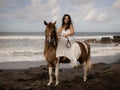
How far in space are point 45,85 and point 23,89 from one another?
0.65 meters

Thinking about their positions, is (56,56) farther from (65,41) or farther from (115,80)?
(115,80)

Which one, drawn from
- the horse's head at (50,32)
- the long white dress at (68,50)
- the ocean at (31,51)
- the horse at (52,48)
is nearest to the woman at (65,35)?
the long white dress at (68,50)

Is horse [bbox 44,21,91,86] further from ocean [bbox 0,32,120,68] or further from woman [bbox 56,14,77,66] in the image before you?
ocean [bbox 0,32,120,68]

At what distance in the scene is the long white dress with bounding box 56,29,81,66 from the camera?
6.64 m

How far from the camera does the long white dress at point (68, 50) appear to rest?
21.8 ft

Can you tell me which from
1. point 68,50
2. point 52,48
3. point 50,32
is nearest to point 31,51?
point 68,50

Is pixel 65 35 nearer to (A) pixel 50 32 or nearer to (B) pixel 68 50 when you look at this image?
(B) pixel 68 50

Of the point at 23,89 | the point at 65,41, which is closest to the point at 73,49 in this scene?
the point at 65,41

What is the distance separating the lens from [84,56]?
7.40m

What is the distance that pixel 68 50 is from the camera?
22.6ft

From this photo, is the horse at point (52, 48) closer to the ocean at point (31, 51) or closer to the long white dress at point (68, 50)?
the long white dress at point (68, 50)

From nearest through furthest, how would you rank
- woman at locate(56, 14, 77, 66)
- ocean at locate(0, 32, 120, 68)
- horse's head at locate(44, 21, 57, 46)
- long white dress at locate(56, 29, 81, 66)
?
horse's head at locate(44, 21, 57, 46)
long white dress at locate(56, 29, 81, 66)
woman at locate(56, 14, 77, 66)
ocean at locate(0, 32, 120, 68)

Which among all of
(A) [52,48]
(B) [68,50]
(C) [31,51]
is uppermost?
(A) [52,48]

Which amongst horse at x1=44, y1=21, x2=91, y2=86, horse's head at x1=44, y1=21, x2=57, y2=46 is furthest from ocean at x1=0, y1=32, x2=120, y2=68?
horse's head at x1=44, y1=21, x2=57, y2=46
